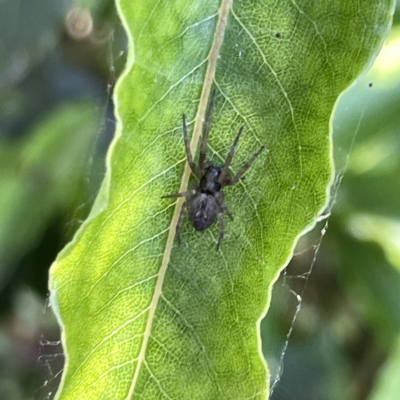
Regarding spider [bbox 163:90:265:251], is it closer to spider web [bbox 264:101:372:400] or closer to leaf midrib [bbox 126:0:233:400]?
leaf midrib [bbox 126:0:233:400]

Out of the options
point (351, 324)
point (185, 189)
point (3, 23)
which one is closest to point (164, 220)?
point (185, 189)

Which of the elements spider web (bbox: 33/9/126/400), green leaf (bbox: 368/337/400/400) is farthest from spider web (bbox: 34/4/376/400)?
green leaf (bbox: 368/337/400/400)

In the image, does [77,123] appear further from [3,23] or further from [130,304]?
[130,304]

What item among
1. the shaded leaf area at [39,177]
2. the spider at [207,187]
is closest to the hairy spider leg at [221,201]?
the spider at [207,187]

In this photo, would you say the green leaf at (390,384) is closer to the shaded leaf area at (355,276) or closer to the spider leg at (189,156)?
the shaded leaf area at (355,276)

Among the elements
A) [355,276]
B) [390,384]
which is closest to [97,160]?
[355,276]
